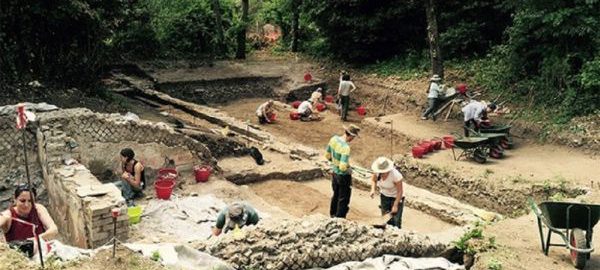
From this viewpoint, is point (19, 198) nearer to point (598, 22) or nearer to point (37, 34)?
point (37, 34)

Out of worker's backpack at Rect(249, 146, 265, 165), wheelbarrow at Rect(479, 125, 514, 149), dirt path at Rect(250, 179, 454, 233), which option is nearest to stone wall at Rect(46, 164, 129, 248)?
dirt path at Rect(250, 179, 454, 233)

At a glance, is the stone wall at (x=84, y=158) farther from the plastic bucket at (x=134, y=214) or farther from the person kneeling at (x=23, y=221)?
the person kneeling at (x=23, y=221)

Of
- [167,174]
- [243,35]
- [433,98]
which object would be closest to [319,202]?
[167,174]

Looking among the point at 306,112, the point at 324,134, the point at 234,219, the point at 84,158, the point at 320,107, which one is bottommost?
the point at 324,134

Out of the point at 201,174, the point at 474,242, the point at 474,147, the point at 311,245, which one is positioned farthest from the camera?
the point at 474,147

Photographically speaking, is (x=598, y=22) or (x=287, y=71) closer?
(x=598, y=22)

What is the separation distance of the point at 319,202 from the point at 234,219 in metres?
4.34

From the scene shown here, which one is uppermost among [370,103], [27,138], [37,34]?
[37,34]

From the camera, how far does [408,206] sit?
12.8 metres

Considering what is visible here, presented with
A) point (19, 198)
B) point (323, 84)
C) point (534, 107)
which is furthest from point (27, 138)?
point (323, 84)

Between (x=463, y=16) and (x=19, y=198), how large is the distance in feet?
61.5

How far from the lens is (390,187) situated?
9.80 m

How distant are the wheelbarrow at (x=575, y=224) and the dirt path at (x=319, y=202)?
120 inches

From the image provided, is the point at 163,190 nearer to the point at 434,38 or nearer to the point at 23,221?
the point at 23,221
